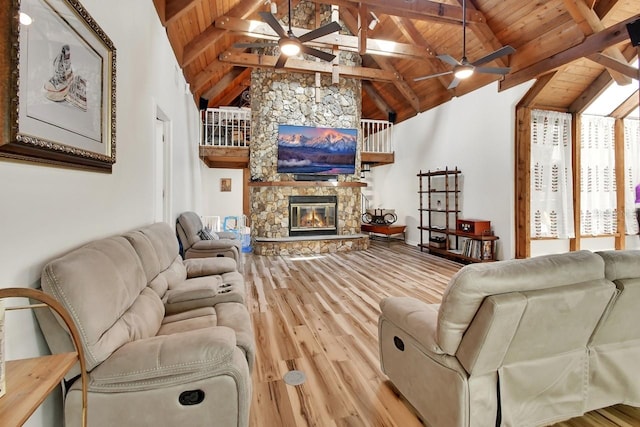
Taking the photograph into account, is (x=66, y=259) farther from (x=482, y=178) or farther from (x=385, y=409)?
(x=482, y=178)

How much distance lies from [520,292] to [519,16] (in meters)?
5.33

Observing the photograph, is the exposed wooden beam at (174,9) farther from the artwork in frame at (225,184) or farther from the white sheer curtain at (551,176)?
the artwork in frame at (225,184)

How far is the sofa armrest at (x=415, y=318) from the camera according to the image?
5.34 ft

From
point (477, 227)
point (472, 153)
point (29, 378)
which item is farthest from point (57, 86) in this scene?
point (472, 153)

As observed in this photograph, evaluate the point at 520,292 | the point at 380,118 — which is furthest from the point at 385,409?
the point at 380,118

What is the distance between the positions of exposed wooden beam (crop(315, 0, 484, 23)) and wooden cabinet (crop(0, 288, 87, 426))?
5356mm

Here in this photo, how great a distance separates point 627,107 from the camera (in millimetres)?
5590

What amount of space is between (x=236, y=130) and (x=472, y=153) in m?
5.82

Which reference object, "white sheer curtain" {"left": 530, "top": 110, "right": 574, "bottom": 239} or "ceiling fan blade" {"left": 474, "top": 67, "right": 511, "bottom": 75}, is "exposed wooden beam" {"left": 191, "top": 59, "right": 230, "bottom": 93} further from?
"white sheer curtain" {"left": 530, "top": 110, "right": 574, "bottom": 239}

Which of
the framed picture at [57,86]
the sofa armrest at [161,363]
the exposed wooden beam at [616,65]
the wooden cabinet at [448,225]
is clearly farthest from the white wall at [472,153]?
the framed picture at [57,86]

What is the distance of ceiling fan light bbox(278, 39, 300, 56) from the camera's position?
3.82 m

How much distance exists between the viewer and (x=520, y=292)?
1411 mm

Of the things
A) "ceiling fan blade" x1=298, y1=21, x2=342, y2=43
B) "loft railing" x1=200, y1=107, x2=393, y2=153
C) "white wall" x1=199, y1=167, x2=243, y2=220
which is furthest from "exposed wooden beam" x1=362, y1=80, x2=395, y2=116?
"ceiling fan blade" x1=298, y1=21, x2=342, y2=43

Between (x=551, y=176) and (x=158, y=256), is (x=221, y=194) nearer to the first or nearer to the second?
(x=158, y=256)
